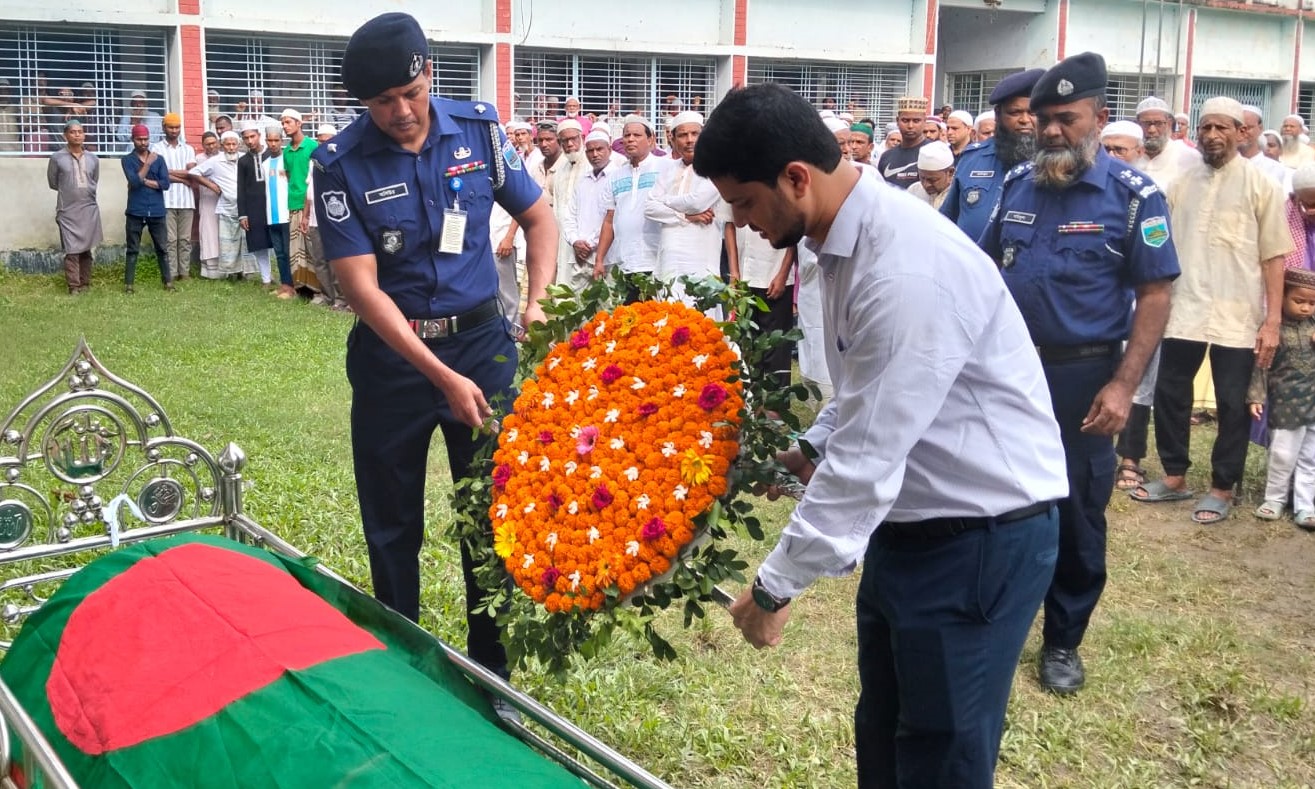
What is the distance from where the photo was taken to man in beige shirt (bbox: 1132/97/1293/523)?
627cm

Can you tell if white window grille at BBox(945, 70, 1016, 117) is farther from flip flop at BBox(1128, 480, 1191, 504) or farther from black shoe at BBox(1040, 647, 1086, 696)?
black shoe at BBox(1040, 647, 1086, 696)

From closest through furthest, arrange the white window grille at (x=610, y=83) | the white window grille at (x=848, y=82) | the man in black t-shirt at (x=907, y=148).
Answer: the man in black t-shirt at (x=907, y=148) → the white window grille at (x=610, y=83) → the white window grille at (x=848, y=82)

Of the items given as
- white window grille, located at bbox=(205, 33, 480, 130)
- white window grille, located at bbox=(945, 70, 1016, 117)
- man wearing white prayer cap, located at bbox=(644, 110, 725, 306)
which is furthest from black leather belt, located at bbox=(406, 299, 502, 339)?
white window grille, located at bbox=(945, 70, 1016, 117)

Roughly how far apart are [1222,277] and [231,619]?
17.9 ft

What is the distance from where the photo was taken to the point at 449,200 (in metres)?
3.70

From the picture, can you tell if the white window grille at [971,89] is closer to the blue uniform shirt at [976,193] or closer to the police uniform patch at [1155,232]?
the blue uniform shirt at [976,193]

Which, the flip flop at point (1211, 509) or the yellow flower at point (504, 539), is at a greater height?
the yellow flower at point (504, 539)

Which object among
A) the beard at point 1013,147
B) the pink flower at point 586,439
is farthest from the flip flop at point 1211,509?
the pink flower at point 586,439

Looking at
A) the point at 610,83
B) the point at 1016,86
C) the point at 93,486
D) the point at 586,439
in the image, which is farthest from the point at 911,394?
the point at 610,83

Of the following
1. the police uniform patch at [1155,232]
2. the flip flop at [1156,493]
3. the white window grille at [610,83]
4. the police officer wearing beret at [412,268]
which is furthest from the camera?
the white window grille at [610,83]

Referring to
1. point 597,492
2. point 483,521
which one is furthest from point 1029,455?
point 483,521

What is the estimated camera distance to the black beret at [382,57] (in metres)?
3.35

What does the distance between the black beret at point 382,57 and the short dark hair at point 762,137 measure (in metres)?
1.46

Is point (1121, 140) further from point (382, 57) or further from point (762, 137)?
point (762, 137)
